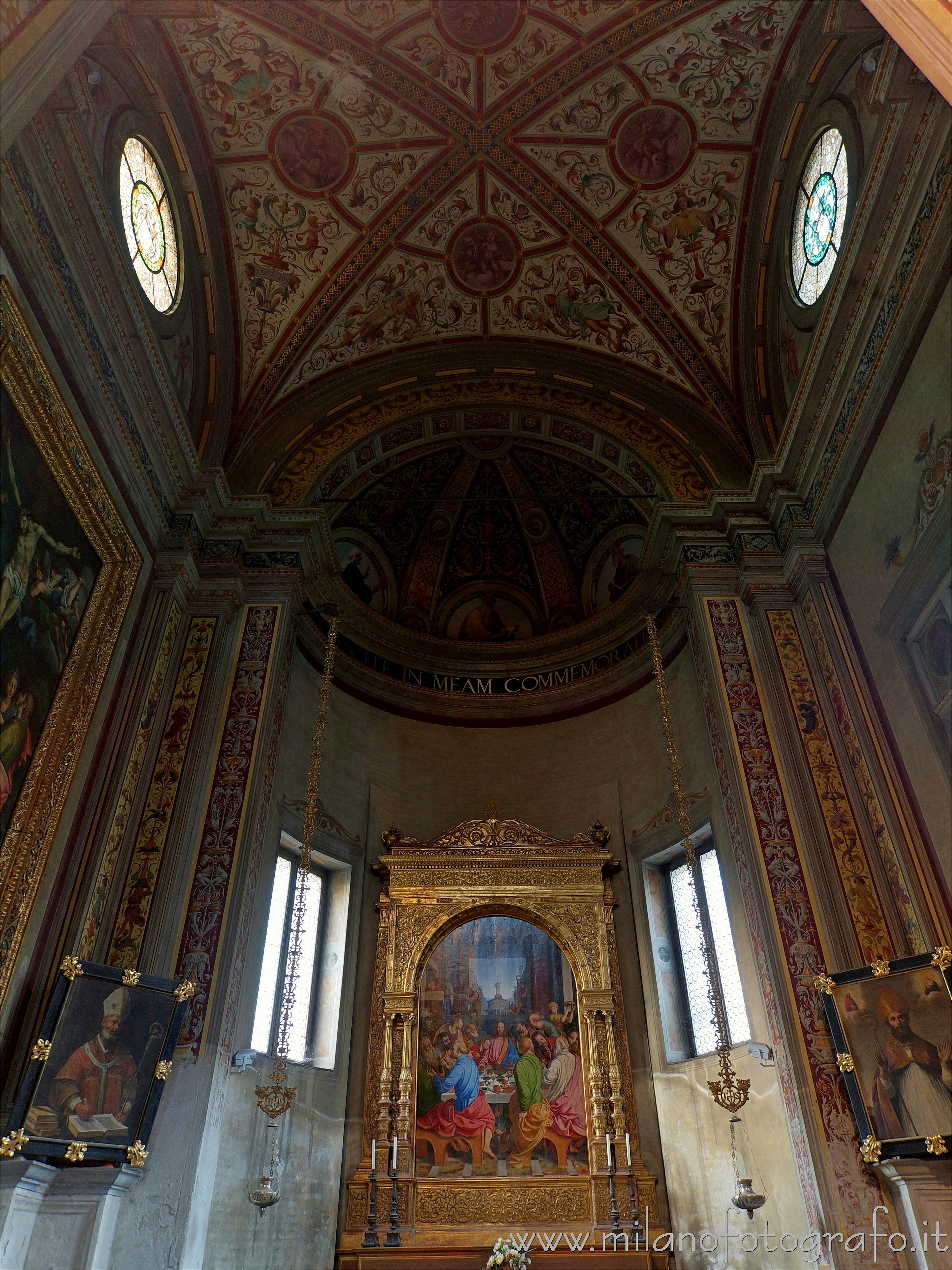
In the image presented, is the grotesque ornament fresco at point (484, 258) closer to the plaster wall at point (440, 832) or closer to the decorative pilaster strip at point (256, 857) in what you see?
the decorative pilaster strip at point (256, 857)

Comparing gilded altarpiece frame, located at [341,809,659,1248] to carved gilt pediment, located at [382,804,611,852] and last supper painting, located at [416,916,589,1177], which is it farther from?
last supper painting, located at [416,916,589,1177]

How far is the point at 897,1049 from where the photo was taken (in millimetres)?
6676

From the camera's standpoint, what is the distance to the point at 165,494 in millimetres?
10195

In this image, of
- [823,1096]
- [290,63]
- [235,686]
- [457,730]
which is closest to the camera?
[823,1096]

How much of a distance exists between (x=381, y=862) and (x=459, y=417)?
7147mm

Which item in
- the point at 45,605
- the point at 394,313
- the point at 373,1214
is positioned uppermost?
the point at 394,313

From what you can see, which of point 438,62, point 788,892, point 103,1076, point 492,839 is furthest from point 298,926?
point 438,62

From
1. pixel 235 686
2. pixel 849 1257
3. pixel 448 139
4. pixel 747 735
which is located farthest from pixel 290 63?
pixel 849 1257

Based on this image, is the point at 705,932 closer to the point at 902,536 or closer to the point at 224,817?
the point at 902,536

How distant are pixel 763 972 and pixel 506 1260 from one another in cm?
357

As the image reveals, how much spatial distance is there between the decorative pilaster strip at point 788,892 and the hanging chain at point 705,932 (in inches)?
25.7

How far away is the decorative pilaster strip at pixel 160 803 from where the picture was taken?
7.70 m

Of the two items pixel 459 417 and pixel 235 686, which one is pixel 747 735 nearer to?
pixel 235 686

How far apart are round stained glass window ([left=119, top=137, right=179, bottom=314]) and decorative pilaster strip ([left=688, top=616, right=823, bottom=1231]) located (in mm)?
7831
